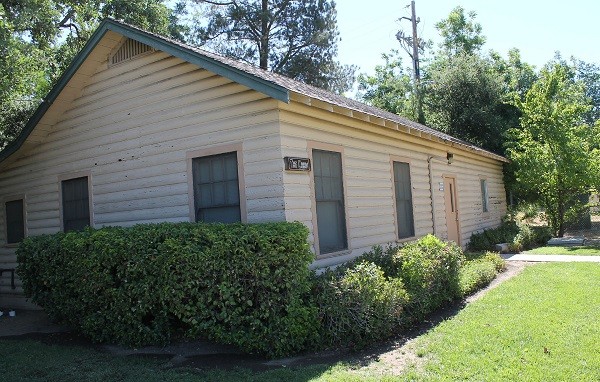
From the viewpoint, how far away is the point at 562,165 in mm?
15648

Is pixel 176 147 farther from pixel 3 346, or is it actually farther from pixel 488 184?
pixel 488 184

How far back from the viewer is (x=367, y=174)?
29.4 ft

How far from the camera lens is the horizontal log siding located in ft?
23.0

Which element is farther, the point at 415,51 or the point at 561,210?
the point at 415,51

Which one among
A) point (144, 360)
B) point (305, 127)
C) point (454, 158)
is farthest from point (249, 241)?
point (454, 158)

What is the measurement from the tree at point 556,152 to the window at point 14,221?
48.8 feet

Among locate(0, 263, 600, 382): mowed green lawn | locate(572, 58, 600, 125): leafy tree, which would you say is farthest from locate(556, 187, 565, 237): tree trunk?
locate(572, 58, 600, 125): leafy tree

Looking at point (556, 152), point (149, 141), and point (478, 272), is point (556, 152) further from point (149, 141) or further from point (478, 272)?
point (149, 141)

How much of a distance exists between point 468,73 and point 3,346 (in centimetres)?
1987

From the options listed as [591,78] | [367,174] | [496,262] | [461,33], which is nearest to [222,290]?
[367,174]

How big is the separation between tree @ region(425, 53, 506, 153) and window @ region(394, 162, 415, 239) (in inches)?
453

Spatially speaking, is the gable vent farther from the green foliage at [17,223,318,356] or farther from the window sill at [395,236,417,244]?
the window sill at [395,236,417,244]

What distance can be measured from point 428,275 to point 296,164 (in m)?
2.54

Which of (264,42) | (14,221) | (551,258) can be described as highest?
(264,42)
